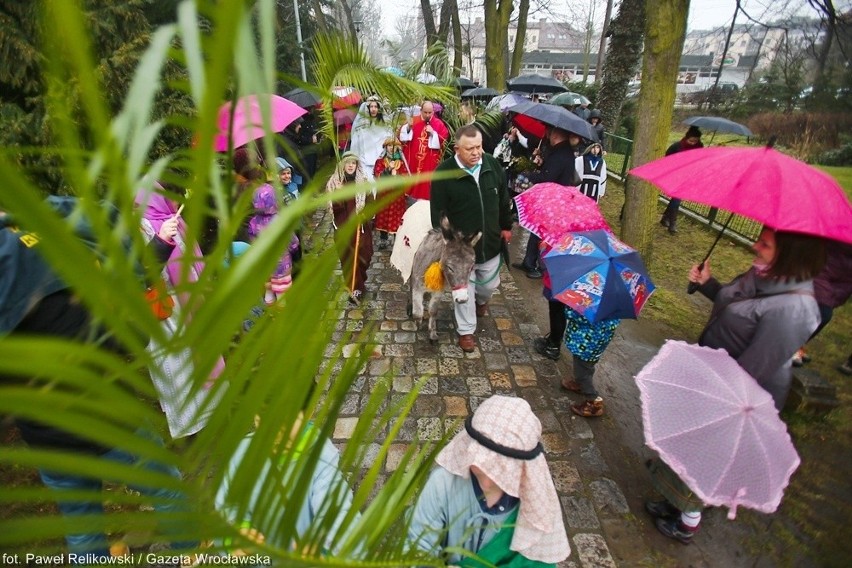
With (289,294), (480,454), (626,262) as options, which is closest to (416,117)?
(626,262)

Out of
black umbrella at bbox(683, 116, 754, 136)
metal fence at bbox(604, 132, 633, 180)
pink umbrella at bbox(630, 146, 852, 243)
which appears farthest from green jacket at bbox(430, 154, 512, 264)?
Result: metal fence at bbox(604, 132, 633, 180)

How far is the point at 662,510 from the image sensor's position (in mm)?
2887

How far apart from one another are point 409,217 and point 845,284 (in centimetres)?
384

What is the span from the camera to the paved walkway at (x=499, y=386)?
116 inches

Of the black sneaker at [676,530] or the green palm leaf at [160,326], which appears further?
the black sneaker at [676,530]

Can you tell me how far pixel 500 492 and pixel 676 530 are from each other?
184cm

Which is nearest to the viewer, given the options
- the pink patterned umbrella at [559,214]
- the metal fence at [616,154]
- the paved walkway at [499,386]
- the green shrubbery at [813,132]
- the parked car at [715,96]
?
the paved walkway at [499,386]

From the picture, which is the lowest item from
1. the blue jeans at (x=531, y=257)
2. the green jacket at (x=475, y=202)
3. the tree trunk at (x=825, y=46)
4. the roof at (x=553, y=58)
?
the blue jeans at (x=531, y=257)

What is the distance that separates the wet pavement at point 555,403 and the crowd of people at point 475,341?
6.3 inches

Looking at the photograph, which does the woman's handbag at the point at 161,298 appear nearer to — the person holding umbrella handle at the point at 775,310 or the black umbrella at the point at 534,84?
the person holding umbrella handle at the point at 775,310

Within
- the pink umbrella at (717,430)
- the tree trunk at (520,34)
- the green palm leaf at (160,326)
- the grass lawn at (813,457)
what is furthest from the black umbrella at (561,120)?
the tree trunk at (520,34)

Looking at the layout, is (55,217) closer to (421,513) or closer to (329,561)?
(329,561)

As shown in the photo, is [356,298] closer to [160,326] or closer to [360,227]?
[360,227]

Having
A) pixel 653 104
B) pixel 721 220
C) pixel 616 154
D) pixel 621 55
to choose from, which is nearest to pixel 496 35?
pixel 621 55
